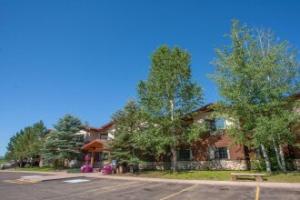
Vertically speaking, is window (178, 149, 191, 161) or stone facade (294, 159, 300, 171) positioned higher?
window (178, 149, 191, 161)

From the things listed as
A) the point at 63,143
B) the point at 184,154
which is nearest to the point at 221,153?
the point at 184,154

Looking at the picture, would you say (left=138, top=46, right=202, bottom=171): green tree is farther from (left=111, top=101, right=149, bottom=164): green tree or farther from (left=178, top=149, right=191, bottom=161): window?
(left=178, top=149, right=191, bottom=161): window

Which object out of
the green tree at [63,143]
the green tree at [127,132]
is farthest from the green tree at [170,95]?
the green tree at [63,143]

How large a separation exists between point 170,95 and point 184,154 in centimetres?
852

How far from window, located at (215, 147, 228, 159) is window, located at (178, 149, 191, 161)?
11.4ft

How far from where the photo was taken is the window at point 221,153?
26.5m

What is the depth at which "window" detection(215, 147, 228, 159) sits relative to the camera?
26.5 metres

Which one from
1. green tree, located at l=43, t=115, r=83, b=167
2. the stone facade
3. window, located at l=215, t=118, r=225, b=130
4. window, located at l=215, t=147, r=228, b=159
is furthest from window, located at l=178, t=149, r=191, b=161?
green tree, located at l=43, t=115, r=83, b=167

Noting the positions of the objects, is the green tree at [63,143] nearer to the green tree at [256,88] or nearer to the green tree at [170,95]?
the green tree at [170,95]

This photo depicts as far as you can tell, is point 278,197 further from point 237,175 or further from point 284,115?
point 284,115

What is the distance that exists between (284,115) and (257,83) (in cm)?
343

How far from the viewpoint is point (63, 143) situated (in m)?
35.9

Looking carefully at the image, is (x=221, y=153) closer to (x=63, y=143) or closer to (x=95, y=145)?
(x=95, y=145)

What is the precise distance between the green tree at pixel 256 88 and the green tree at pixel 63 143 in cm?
2389
